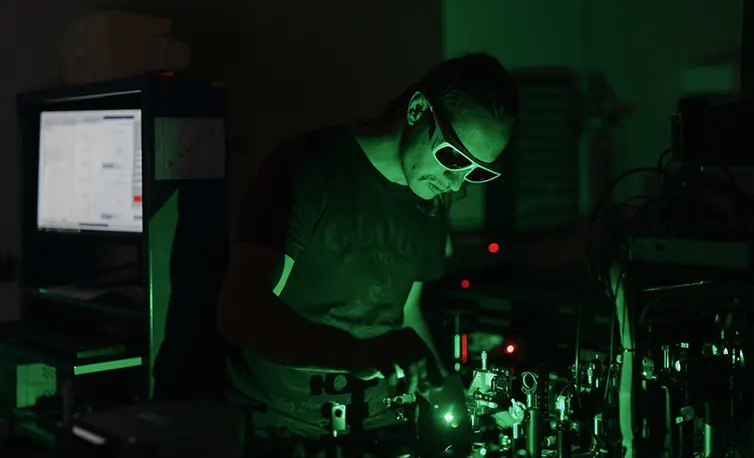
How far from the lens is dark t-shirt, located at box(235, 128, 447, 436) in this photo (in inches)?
67.8

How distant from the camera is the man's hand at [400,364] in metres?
1.48

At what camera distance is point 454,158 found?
165 centimetres

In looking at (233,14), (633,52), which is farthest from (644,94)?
(233,14)

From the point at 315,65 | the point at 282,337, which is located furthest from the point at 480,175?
the point at 315,65

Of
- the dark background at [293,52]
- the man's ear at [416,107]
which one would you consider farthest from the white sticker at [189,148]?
the man's ear at [416,107]

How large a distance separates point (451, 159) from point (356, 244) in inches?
13.5

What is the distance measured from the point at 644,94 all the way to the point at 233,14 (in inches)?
73.9

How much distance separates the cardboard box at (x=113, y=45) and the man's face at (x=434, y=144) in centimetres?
114

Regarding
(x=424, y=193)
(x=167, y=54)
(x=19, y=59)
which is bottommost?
(x=424, y=193)

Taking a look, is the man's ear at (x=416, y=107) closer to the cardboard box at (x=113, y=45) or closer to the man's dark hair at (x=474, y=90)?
the man's dark hair at (x=474, y=90)

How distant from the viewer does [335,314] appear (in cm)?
188

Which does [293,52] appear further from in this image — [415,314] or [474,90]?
[474,90]

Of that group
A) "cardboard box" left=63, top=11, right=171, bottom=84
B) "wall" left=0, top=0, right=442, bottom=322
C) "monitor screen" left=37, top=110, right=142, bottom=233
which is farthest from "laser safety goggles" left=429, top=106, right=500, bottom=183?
"wall" left=0, top=0, right=442, bottom=322

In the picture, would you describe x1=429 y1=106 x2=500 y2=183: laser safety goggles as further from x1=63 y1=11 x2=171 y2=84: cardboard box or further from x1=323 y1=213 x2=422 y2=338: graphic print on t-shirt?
x1=63 y1=11 x2=171 y2=84: cardboard box
